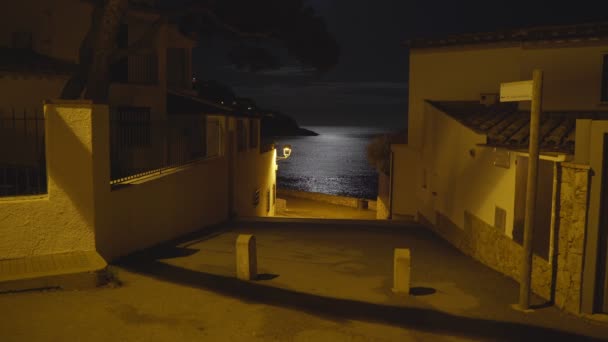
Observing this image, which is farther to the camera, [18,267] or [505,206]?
[505,206]

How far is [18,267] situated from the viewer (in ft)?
24.6

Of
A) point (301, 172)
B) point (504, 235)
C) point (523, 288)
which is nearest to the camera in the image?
point (523, 288)

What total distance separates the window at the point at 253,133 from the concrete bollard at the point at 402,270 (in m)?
14.6

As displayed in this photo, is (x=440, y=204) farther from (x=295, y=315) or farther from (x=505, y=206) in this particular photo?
(x=295, y=315)

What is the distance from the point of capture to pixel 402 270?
8328 millimetres

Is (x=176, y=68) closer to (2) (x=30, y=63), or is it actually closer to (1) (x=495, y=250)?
(2) (x=30, y=63)

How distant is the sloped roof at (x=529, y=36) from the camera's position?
15.5 m

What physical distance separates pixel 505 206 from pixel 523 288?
2649mm

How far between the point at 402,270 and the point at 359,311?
121 cm

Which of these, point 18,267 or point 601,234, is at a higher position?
point 601,234

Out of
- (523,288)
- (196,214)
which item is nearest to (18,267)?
(196,214)

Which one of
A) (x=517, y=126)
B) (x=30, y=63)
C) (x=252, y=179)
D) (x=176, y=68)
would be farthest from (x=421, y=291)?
(x=176, y=68)

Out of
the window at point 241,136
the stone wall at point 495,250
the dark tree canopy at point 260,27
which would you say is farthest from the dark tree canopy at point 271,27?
the stone wall at point 495,250

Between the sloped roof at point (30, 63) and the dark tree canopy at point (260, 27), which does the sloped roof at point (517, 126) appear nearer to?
the dark tree canopy at point (260, 27)
